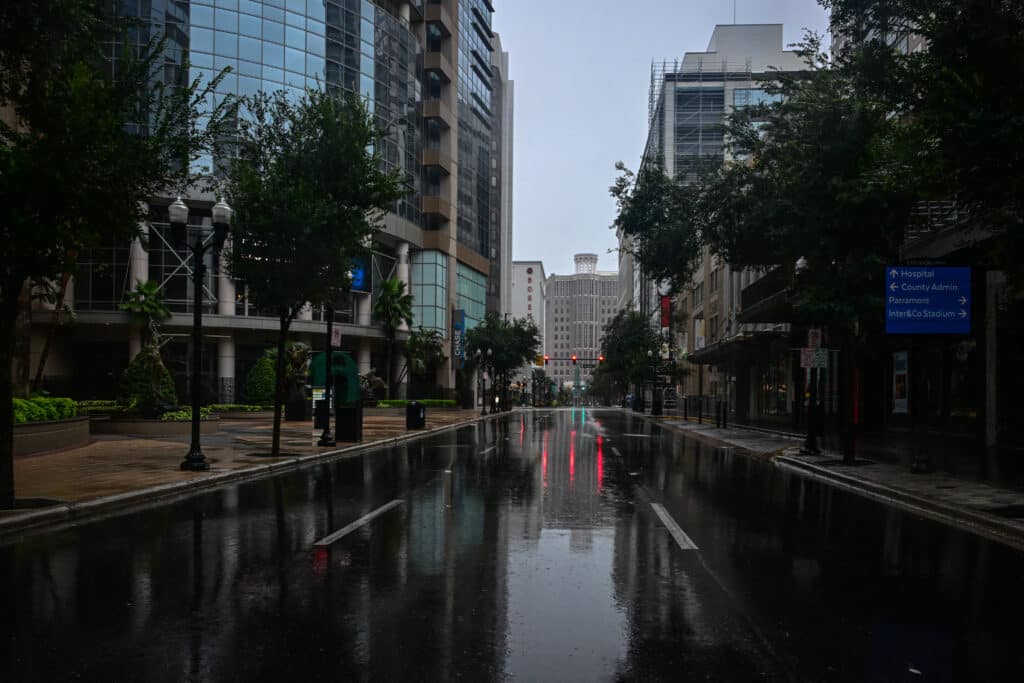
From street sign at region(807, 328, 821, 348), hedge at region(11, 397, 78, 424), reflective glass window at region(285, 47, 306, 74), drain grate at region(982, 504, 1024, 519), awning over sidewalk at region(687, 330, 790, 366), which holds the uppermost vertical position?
reflective glass window at region(285, 47, 306, 74)

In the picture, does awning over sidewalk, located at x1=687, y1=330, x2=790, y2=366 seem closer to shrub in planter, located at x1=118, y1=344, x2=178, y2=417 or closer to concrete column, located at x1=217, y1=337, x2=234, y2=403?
shrub in planter, located at x1=118, y1=344, x2=178, y2=417

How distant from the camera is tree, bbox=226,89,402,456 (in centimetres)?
1894

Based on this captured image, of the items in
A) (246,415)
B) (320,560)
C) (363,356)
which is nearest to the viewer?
(320,560)

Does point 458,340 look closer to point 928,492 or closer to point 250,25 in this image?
point 250,25

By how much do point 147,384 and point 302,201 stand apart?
47.4 ft

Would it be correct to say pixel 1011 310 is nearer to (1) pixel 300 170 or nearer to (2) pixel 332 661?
(1) pixel 300 170

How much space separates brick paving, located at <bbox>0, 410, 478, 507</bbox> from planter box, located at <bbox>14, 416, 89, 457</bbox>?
30 cm

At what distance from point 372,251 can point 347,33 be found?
44.5 metres

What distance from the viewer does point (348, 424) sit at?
25.3 m

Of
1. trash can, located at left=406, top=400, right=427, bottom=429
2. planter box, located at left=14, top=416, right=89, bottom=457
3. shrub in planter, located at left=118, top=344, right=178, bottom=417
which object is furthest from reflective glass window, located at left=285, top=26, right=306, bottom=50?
planter box, located at left=14, top=416, right=89, bottom=457

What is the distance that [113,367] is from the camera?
58000 mm

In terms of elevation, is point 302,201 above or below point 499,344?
above

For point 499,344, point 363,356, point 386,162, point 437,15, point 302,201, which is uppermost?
point 437,15

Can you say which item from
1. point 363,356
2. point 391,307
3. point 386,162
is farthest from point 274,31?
point 363,356
